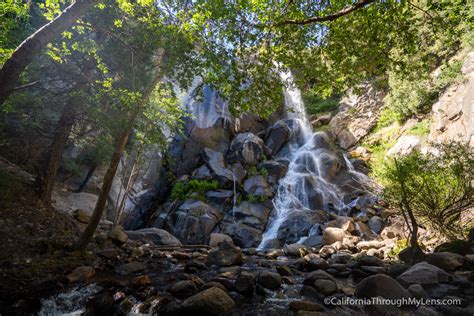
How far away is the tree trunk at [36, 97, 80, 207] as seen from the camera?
33.9ft

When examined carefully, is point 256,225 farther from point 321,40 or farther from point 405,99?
point 405,99

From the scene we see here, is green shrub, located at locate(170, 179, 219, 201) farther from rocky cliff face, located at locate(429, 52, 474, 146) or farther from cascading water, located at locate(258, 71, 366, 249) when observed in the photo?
rocky cliff face, located at locate(429, 52, 474, 146)

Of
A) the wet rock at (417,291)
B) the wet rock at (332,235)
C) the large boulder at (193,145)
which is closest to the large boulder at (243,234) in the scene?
the wet rock at (332,235)

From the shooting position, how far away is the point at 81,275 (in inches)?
256

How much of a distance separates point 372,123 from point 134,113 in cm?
2562

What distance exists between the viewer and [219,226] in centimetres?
1761

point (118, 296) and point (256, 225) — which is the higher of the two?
point (256, 225)

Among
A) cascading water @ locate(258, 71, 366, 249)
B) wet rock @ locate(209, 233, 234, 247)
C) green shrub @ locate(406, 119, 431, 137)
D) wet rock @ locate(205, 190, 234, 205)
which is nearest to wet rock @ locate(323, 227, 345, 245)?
cascading water @ locate(258, 71, 366, 249)

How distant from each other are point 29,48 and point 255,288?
7.09 meters

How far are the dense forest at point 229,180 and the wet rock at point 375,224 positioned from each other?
7cm

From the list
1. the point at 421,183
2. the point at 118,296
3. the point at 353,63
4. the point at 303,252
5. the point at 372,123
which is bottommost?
the point at 118,296

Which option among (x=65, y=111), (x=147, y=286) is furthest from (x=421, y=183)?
(x=65, y=111)

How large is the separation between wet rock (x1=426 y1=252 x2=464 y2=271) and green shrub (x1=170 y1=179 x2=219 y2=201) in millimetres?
14561

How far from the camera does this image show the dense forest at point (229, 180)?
5.92 meters
